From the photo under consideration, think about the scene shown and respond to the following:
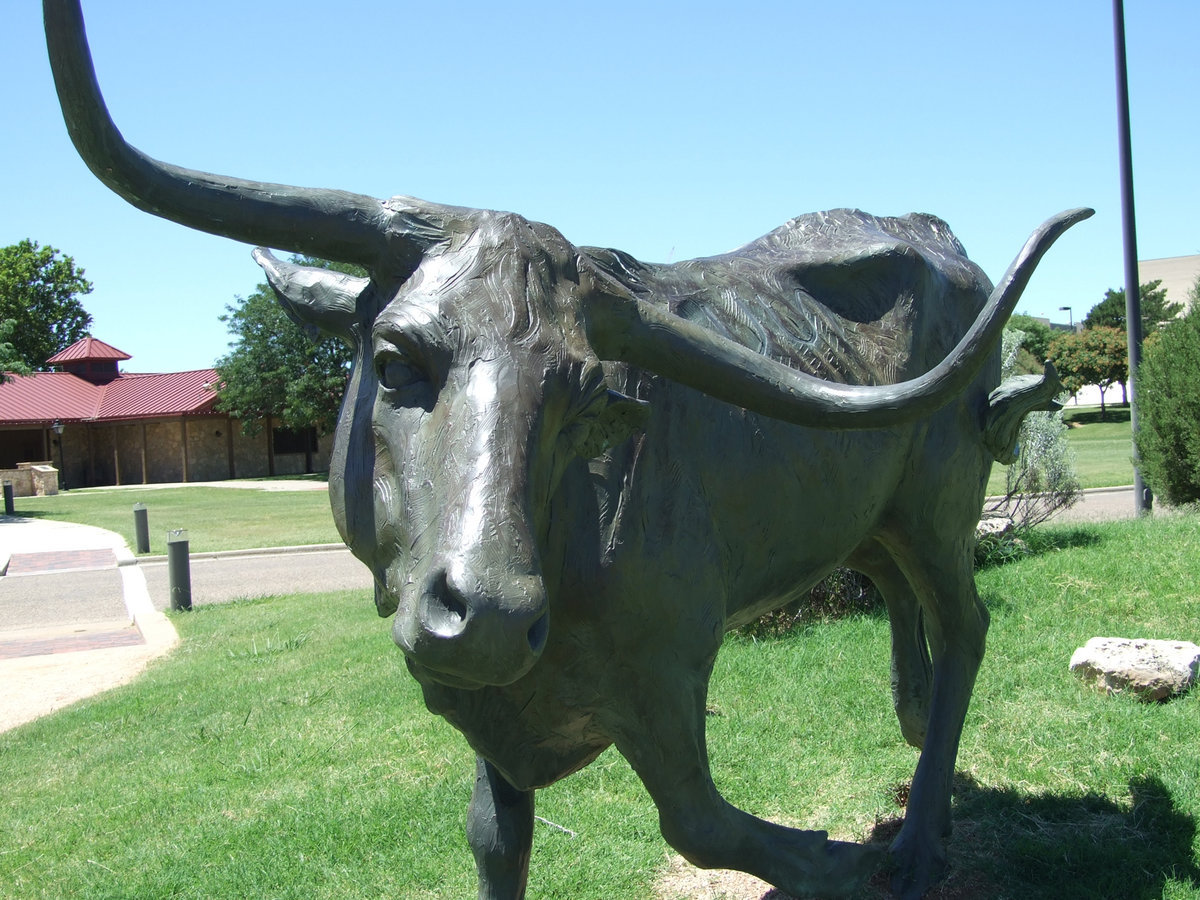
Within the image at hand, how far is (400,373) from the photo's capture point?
191 centimetres

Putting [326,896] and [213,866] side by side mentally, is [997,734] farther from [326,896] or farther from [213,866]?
[213,866]

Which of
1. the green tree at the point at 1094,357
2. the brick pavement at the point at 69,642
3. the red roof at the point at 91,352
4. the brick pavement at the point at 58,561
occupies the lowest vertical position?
the brick pavement at the point at 69,642

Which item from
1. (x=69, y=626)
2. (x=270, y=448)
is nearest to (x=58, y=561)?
(x=69, y=626)

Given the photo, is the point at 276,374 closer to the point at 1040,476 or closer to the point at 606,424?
the point at 1040,476

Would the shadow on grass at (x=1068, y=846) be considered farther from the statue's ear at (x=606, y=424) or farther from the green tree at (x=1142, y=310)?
the green tree at (x=1142, y=310)

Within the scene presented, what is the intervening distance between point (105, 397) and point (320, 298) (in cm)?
4355

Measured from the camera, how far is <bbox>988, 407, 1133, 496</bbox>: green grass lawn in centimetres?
2100

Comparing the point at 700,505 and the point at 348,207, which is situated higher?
the point at 348,207

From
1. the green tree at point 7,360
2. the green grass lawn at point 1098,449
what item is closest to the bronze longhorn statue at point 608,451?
the green grass lawn at point 1098,449

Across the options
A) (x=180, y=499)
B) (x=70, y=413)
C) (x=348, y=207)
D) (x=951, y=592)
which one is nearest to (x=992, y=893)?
(x=951, y=592)

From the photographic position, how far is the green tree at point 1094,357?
151ft

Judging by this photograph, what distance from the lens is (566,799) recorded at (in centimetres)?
473

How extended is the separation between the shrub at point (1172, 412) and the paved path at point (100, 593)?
1.26 m

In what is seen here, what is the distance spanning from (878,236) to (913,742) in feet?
7.13
